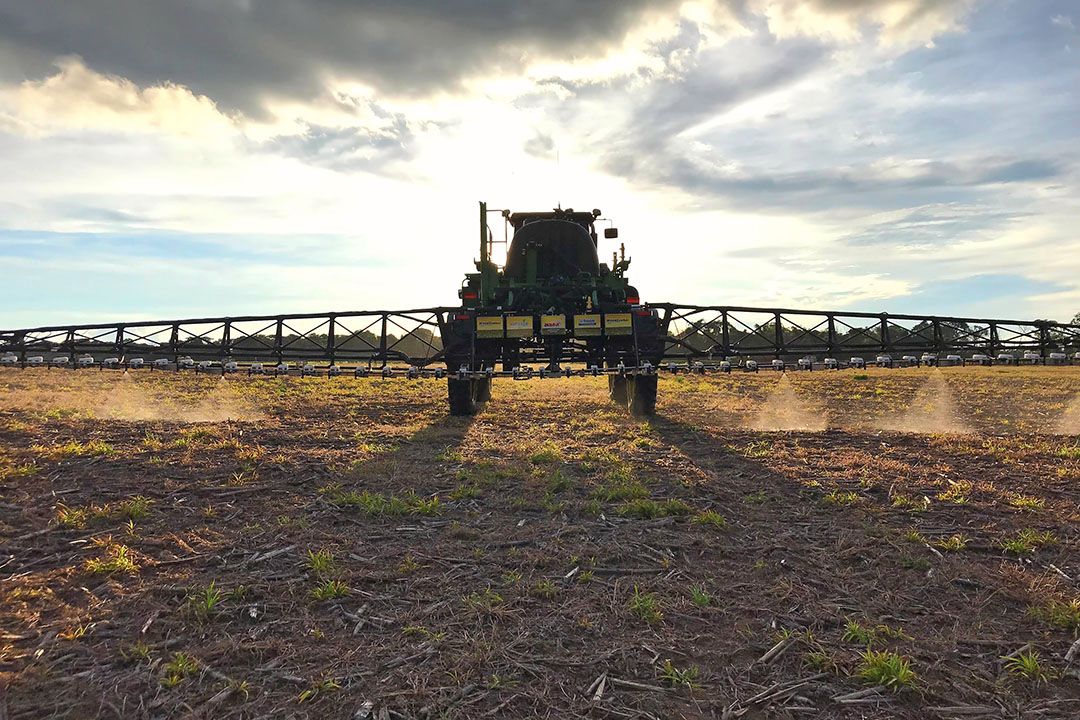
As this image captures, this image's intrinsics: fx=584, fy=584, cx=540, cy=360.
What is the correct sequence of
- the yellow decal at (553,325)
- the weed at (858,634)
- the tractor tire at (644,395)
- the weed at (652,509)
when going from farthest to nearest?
1. the tractor tire at (644,395)
2. the yellow decal at (553,325)
3. the weed at (652,509)
4. the weed at (858,634)

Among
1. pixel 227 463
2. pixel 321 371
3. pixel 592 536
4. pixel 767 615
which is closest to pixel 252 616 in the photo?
pixel 592 536

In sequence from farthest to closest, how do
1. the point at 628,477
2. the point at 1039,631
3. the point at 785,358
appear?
A: the point at 785,358 → the point at 628,477 → the point at 1039,631

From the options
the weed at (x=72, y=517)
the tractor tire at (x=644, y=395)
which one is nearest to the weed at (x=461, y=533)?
the weed at (x=72, y=517)

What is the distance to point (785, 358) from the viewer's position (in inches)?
555

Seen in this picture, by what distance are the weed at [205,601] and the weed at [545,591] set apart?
212 centimetres

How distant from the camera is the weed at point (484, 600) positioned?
3805 millimetres

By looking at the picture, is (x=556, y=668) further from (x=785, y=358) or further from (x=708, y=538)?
(x=785, y=358)

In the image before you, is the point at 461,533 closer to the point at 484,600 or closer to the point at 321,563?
the point at 321,563

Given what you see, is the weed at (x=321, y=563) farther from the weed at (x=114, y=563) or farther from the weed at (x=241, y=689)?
the weed at (x=114, y=563)

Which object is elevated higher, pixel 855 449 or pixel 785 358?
pixel 785 358

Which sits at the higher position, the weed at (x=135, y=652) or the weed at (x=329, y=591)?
the weed at (x=329, y=591)

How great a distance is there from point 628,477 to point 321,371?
8309mm

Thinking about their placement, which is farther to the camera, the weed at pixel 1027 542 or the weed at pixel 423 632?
the weed at pixel 1027 542

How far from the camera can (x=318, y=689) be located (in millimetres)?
3045
